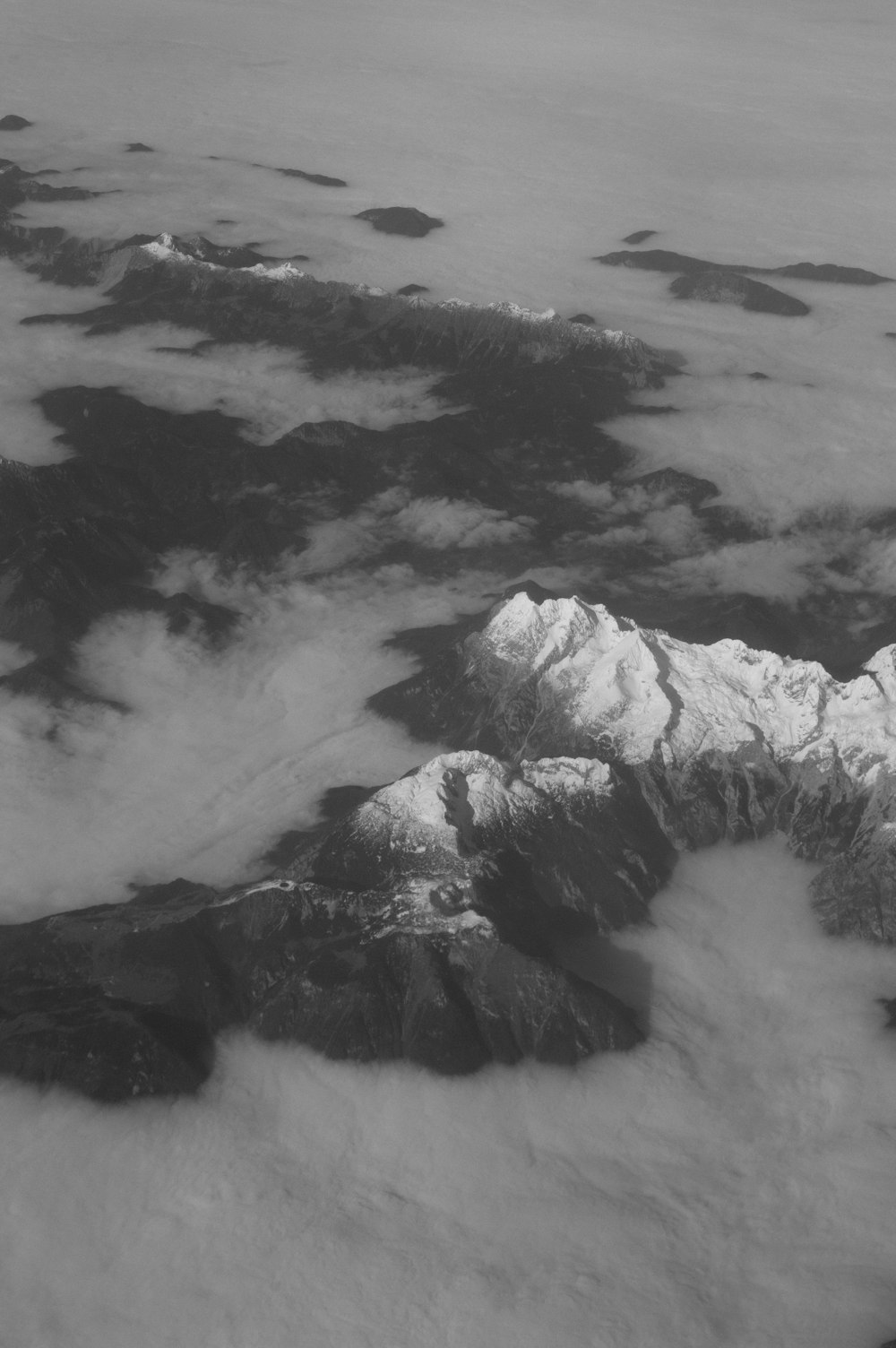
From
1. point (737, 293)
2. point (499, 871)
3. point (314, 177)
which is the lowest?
point (314, 177)

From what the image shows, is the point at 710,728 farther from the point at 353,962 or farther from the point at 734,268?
the point at 734,268

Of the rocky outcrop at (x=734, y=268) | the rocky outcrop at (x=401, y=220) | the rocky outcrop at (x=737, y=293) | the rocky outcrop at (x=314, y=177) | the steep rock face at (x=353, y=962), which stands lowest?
the rocky outcrop at (x=314, y=177)

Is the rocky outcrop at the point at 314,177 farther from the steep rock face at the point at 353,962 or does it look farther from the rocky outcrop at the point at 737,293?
the steep rock face at the point at 353,962

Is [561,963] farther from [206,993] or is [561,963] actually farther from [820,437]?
[820,437]

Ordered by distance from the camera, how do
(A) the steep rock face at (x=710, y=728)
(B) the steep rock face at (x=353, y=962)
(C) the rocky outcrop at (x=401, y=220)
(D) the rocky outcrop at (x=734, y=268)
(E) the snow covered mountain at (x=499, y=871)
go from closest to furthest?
1. (B) the steep rock face at (x=353, y=962)
2. (E) the snow covered mountain at (x=499, y=871)
3. (A) the steep rock face at (x=710, y=728)
4. (D) the rocky outcrop at (x=734, y=268)
5. (C) the rocky outcrop at (x=401, y=220)

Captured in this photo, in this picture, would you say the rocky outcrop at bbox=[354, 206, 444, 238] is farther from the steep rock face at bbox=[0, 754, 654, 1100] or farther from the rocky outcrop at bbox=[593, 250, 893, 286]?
the steep rock face at bbox=[0, 754, 654, 1100]

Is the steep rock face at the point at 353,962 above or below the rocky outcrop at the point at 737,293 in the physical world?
above

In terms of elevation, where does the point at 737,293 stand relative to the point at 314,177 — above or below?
above

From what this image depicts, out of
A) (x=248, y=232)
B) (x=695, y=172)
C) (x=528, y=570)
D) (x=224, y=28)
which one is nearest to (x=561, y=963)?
(x=528, y=570)

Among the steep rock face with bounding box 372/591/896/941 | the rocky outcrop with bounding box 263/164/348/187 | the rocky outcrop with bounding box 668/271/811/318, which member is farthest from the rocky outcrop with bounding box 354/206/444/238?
the steep rock face with bounding box 372/591/896/941

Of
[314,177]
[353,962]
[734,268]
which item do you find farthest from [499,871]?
[314,177]

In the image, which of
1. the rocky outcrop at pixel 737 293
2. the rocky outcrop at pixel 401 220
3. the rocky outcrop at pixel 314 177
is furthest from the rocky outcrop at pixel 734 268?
the rocky outcrop at pixel 314 177
